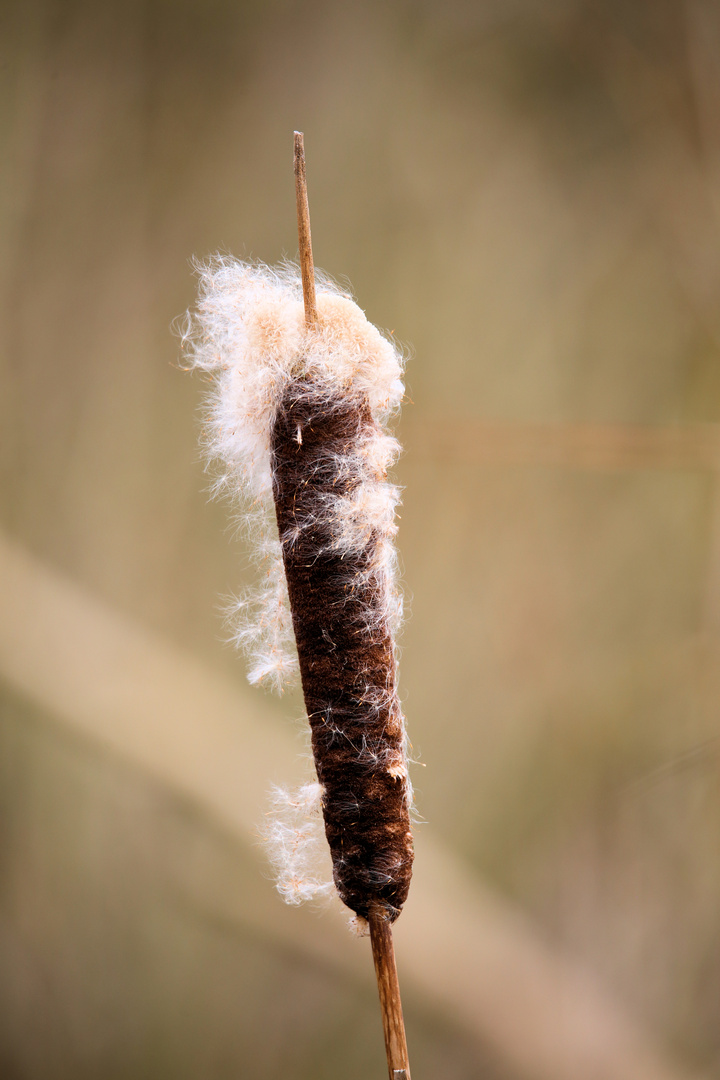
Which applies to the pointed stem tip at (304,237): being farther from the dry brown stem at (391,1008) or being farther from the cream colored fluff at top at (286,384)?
the dry brown stem at (391,1008)

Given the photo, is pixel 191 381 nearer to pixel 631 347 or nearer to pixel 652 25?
pixel 631 347

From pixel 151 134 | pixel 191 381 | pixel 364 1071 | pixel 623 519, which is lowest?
pixel 364 1071

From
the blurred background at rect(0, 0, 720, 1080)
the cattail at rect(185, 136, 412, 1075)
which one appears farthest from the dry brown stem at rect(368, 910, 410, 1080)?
the blurred background at rect(0, 0, 720, 1080)

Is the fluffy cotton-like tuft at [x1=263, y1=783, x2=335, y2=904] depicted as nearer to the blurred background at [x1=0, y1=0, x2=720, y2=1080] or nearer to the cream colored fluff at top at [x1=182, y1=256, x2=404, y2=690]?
the cream colored fluff at top at [x1=182, y1=256, x2=404, y2=690]

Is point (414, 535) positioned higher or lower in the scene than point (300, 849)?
A: higher

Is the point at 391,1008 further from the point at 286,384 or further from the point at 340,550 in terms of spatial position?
the point at 286,384

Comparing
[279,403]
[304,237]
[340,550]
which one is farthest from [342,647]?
[304,237]

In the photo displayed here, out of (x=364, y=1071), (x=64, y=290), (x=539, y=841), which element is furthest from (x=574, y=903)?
(x=64, y=290)
